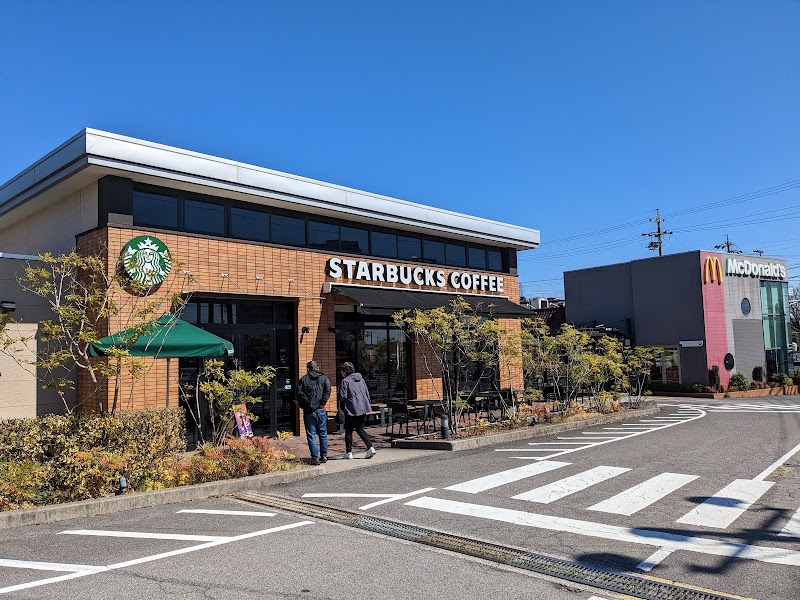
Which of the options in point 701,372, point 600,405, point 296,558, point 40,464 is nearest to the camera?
point 296,558

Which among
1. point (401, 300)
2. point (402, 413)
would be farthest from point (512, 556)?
point (401, 300)

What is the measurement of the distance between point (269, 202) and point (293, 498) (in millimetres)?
8025

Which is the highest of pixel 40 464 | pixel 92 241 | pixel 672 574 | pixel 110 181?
pixel 110 181

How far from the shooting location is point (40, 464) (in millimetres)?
7559

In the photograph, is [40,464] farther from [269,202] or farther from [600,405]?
[600,405]

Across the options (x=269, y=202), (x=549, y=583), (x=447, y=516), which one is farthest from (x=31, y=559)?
(x=269, y=202)

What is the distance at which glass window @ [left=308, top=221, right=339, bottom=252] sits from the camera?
608 inches

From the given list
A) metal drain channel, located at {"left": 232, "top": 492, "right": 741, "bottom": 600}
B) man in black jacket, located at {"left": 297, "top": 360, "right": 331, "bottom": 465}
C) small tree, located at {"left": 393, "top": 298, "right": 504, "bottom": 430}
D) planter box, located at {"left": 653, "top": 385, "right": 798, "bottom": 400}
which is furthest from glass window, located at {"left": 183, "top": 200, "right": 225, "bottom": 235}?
planter box, located at {"left": 653, "top": 385, "right": 798, "bottom": 400}

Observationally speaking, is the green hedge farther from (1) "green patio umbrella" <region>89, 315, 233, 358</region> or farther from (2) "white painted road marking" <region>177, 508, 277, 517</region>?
(1) "green patio umbrella" <region>89, 315, 233, 358</region>

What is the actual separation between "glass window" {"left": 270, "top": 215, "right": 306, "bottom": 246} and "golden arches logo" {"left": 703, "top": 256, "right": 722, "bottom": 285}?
76.2ft

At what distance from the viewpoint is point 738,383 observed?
30031 mm

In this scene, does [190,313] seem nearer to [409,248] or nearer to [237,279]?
[237,279]

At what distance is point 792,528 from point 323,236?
11726 millimetres

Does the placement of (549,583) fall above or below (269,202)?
below
